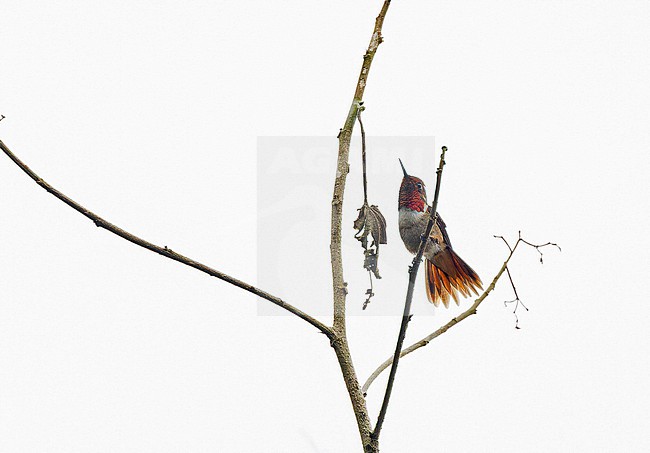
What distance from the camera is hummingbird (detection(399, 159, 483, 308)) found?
1.39 metres

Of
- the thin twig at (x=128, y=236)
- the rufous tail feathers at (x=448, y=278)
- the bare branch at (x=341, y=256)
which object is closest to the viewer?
the thin twig at (x=128, y=236)

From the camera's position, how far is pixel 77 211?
1.15 m

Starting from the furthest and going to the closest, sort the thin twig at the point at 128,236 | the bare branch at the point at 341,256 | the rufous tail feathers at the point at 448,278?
the rufous tail feathers at the point at 448,278
the bare branch at the point at 341,256
the thin twig at the point at 128,236

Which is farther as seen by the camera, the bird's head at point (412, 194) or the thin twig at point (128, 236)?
the bird's head at point (412, 194)

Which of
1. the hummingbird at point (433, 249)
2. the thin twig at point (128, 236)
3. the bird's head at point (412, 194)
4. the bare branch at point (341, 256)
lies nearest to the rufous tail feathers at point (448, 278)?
the hummingbird at point (433, 249)

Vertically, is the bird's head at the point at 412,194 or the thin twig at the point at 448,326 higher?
the bird's head at the point at 412,194

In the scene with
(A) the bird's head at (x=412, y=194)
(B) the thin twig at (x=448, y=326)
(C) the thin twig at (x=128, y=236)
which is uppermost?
(A) the bird's head at (x=412, y=194)

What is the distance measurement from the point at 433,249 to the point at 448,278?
9 centimetres

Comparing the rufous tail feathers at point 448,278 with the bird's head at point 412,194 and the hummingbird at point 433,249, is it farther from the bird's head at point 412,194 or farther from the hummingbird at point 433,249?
the bird's head at point 412,194

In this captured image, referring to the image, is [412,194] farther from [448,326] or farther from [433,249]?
[448,326]

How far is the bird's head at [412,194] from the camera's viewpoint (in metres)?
1.40

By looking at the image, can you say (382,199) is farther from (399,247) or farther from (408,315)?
(408,315)

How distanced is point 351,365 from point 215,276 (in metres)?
0.34

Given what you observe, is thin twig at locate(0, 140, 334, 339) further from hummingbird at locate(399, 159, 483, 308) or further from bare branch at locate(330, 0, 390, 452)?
hummingbird at locate(399, 159, 483, 308)
